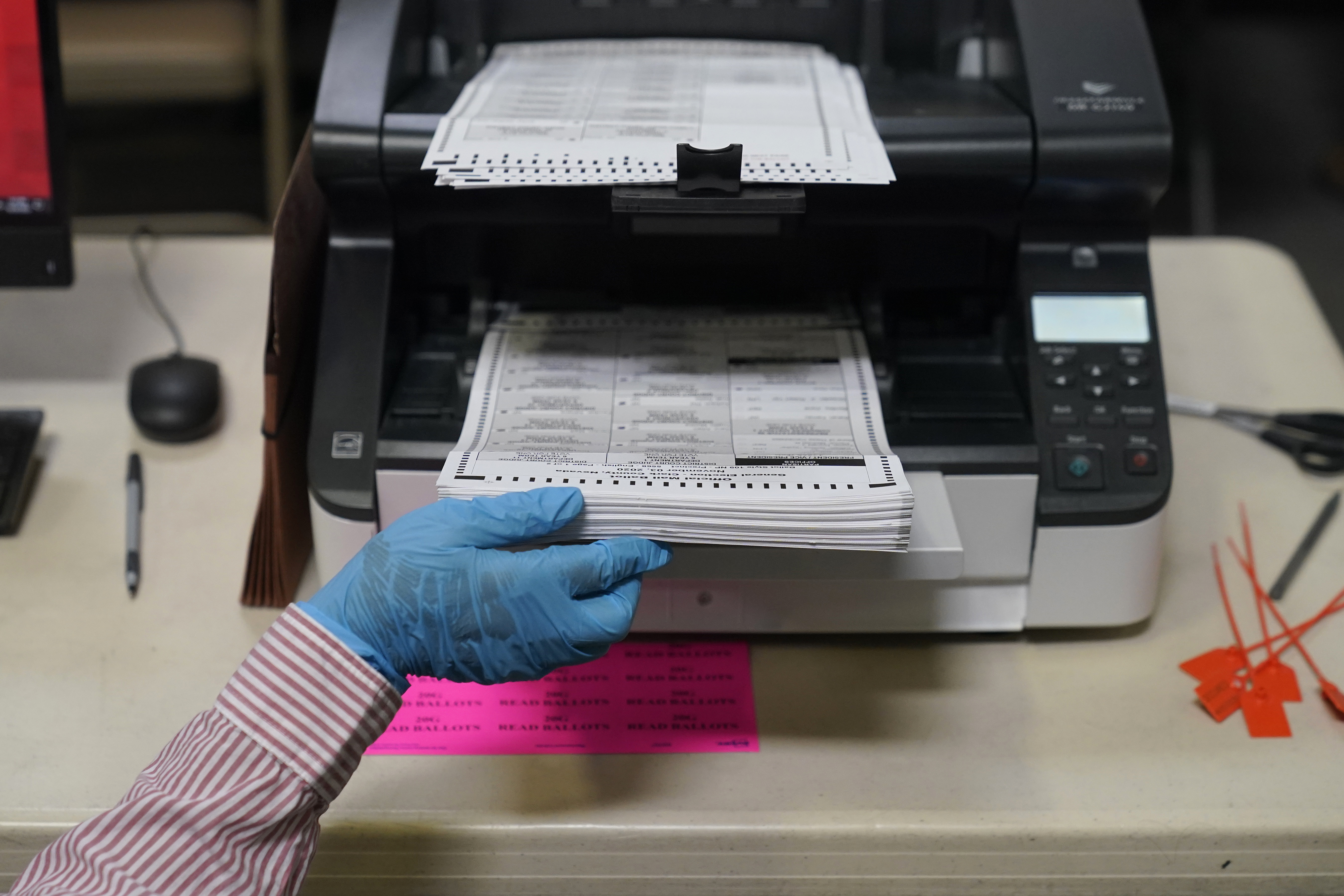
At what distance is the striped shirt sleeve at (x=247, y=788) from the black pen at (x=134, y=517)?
225 millimetres

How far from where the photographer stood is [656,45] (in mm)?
879

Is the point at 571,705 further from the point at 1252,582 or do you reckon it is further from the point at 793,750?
the point at 1252,582

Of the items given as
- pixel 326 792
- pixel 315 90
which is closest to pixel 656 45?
pixel 326 792

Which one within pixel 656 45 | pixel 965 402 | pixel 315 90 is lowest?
pixel 315 90

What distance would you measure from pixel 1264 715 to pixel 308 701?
58 cm

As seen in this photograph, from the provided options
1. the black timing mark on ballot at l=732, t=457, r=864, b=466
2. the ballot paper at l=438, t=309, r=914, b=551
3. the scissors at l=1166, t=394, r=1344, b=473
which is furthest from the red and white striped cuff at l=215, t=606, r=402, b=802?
the scissors at l=1166, t=394, r=1344, b=473

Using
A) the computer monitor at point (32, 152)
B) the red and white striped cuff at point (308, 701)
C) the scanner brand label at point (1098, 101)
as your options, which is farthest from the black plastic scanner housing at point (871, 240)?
the computer monitor at point (32, 152)

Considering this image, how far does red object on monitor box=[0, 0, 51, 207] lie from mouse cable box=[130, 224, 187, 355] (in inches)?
7.0

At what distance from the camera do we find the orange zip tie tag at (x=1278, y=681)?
72cm

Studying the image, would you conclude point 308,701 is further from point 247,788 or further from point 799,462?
point 799,462

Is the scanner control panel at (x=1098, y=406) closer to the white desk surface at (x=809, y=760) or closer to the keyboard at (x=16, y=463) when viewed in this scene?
the white desk surface at (x=809, y=760)

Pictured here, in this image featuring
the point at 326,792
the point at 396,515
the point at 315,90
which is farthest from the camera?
the point at 315,90

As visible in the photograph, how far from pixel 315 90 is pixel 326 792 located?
244cm

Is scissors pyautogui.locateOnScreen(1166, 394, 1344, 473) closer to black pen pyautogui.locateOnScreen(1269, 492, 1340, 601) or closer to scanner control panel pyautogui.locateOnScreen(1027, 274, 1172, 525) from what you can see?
black pen pyautogui.locateOnScreen(1269, 492, 1340, 601)
